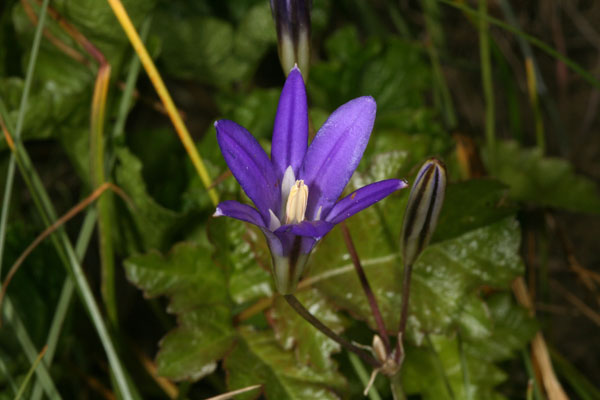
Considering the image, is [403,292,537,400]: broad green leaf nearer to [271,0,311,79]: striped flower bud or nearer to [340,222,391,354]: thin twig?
[340,222,391,354]: thin twig

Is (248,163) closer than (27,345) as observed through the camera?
Yes

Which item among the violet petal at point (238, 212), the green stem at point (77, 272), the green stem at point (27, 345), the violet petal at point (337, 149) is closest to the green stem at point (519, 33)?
the violet petal at point (337, 149)

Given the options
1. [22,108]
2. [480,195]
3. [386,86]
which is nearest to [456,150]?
[386,86]

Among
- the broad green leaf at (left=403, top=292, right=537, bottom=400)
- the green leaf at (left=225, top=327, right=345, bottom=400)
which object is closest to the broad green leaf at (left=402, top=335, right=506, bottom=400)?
the broad green leaf at (left=403, top=292, right=537, bottom=400)

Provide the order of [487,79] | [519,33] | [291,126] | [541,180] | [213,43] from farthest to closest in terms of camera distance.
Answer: [213,43] < [541,180] < [487,79] < [519,33] < [291,126]

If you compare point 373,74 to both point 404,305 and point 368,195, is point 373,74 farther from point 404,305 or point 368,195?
point 368,195

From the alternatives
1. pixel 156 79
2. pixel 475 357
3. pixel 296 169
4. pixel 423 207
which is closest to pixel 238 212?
pixel 296 169
